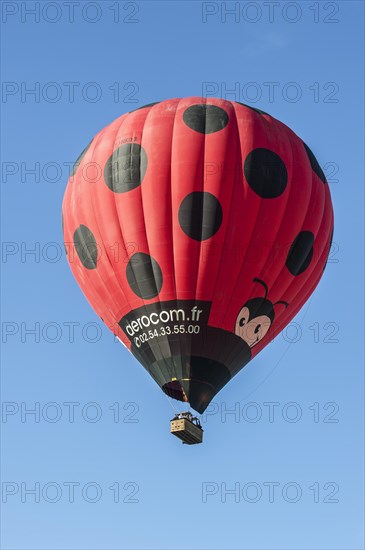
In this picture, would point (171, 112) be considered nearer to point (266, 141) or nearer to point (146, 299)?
point (266, 141)

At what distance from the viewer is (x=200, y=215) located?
86.5 ft

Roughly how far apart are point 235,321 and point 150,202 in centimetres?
260

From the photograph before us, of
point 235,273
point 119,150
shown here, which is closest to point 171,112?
point 119,150

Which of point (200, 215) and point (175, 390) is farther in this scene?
point (175, 390)

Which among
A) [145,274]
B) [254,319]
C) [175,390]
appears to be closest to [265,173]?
[254,319]

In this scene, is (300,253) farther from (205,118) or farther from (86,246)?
(86,246)

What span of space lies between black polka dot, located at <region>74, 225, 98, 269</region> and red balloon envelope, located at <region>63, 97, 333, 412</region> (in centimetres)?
2

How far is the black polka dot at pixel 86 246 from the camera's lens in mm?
27203

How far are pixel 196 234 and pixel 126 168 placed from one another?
71.6 inches

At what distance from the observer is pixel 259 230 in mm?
26484

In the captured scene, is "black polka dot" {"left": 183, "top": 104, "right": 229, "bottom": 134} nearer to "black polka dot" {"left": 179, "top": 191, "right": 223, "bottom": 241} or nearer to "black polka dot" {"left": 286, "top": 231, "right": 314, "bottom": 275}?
"black polka dot" {"left": 179, "top": 191, "right": 223, "bottom": 241}

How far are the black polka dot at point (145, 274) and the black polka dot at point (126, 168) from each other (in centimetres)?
128

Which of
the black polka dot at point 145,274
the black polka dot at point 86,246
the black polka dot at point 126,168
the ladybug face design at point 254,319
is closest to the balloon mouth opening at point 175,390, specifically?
the ladybug face design at point 254,319

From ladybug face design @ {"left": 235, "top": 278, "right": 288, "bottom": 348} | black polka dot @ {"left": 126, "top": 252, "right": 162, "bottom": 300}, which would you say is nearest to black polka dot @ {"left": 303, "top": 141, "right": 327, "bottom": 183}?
ladybug face design @ {"left": 235, "top": 278, "right": 288, "bottom": 348}
